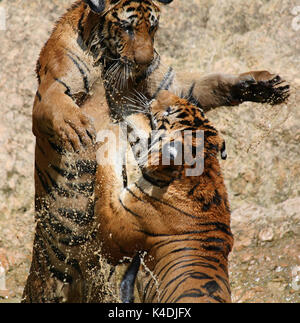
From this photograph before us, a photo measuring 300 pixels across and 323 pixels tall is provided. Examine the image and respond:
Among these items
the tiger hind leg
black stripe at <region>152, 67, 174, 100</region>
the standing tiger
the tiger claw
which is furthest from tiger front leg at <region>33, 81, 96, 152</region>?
the tiger claw

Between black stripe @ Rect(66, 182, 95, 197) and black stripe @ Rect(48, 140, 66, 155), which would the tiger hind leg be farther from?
black stripe @ Rect(48, 140, 66, 155)

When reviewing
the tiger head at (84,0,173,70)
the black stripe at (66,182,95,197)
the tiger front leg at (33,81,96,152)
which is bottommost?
the black stripe at (66,182,95,197)

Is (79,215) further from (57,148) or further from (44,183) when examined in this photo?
(57,148)

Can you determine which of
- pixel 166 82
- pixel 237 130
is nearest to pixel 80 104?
pixel 166 82

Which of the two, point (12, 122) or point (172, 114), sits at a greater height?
point (12, 122)

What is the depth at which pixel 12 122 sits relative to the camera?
204 inches

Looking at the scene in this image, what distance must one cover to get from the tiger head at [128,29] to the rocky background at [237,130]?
1.28 metres

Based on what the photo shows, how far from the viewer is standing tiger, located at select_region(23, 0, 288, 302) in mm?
3168

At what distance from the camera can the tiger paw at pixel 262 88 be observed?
3465mm

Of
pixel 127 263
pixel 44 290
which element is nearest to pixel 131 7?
pixel 127 263

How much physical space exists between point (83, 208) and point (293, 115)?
7.85 ft

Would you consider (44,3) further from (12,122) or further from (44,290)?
(44,290)

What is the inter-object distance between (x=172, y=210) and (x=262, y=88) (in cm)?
86

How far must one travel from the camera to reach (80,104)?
11.3ft
